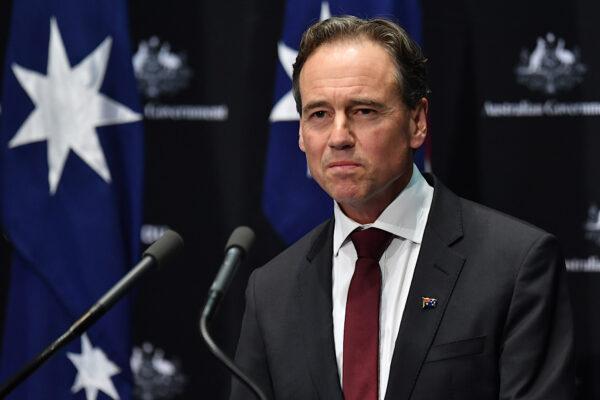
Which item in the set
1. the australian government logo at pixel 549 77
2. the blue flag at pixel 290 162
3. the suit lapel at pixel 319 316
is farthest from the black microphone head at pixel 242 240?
the australian government logo at pixel 549 77

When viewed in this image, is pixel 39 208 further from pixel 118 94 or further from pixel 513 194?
pixel 513 194

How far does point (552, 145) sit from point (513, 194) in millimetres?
232

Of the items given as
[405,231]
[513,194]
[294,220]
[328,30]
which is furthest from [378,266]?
[513,194]

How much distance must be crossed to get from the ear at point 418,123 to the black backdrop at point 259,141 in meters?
1.16

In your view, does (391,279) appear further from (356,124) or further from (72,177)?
(72,177)

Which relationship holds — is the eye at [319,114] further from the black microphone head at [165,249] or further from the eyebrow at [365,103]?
the black microphone head at [165,249]

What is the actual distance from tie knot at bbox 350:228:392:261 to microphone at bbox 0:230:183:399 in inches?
23.2

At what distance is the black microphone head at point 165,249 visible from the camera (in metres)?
1.86

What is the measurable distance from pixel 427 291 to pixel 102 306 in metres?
0.81

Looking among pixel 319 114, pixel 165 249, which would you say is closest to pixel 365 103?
pixel 319 114

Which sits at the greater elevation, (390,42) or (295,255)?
(390,42)

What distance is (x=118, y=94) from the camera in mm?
3615

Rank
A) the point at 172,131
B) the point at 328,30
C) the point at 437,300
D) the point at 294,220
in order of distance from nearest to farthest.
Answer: the point at 437,300 < the point at 328,30 < the point at 294,220 < the point at 172,131

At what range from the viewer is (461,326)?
2.17m
